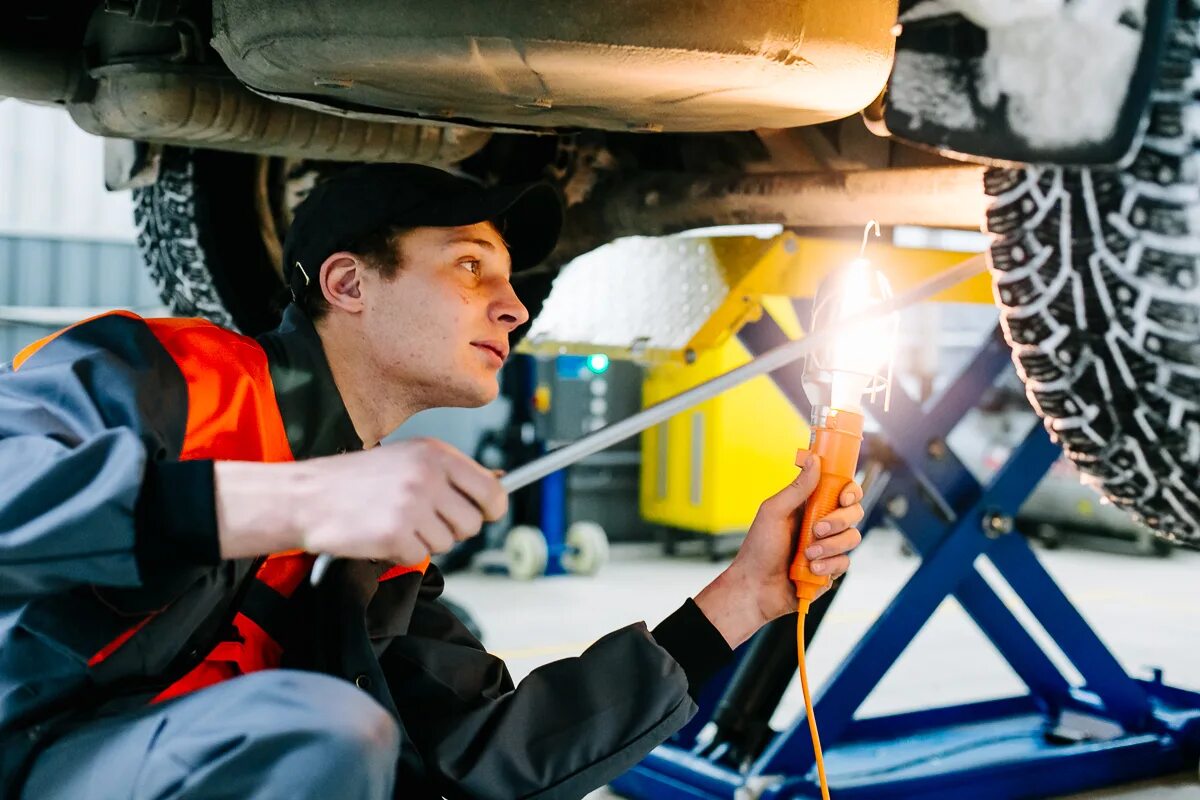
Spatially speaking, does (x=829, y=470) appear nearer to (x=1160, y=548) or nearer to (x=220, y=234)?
(x=220, y=234)

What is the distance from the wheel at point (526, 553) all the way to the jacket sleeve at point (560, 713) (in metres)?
3.22

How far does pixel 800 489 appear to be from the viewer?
1252 mm

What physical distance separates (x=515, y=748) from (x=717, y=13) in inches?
28.1

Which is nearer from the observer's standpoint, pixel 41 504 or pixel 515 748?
pixel 41 504

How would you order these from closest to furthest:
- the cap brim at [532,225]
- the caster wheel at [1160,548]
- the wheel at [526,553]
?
the cap brim at [532,225]
the wheel at [526,553]
the caster wheel at [1160,548]

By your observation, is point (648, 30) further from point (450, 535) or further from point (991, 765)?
point (991, 765)

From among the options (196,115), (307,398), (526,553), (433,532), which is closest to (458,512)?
(433,532)

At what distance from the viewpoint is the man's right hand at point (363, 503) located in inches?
33.4

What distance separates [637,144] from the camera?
2.26 metres

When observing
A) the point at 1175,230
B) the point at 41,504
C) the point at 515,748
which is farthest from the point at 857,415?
the point at 41,504

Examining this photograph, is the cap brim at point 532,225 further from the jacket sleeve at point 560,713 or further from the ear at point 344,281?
the jacket sleeve at point 560,713

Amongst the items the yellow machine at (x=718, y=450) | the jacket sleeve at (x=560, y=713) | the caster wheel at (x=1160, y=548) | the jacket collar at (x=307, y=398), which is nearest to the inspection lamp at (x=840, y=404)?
the jacket sleeve at (x=560, y=713)

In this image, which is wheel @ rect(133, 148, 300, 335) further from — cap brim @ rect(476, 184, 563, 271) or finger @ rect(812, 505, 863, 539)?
finger @ rect(812, 505, 863, 539)

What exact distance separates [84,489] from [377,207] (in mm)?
494
